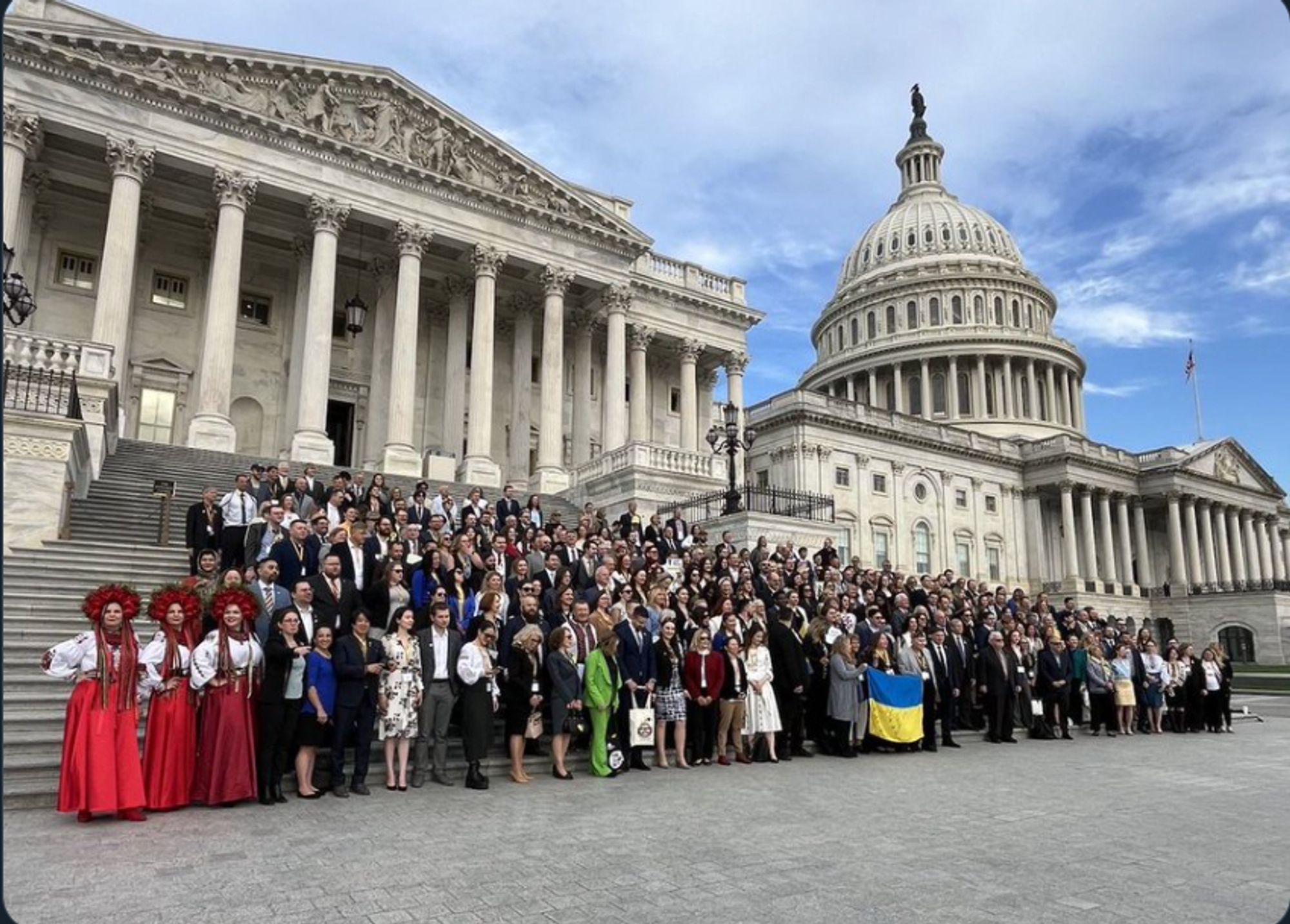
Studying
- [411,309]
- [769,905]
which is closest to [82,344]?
[411,309]

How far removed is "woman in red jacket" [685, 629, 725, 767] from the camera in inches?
478

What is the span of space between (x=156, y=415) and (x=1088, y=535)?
2396 inches

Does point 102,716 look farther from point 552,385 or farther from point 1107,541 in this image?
point 1107,541

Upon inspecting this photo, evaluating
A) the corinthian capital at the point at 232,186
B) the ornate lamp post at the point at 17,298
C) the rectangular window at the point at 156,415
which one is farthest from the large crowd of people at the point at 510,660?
the rectangular window at the point at 156,415

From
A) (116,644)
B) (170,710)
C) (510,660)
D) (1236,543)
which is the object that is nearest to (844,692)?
(510,660)

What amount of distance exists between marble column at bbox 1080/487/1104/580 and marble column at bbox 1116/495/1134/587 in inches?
122

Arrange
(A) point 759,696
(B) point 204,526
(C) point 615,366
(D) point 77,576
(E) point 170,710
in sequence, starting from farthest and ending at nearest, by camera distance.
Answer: (C) point 615,366 < (B) point 204,526 < (D) point 77,576 < (A) point 759,696 < (E) point 170,710

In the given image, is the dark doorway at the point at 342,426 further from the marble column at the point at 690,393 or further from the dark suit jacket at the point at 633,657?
the dark suit jacket at the point at 633,657

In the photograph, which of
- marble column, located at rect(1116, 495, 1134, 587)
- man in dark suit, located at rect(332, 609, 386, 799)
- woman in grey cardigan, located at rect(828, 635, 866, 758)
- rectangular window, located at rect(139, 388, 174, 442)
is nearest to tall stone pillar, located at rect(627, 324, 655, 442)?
rectangular window, located at rect(139, 388, 174, 442)

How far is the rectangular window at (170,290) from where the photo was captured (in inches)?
1266

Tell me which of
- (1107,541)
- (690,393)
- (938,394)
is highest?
(938,394)

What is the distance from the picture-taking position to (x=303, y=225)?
3300 centimetres

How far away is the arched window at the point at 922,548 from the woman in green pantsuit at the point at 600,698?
1888 inches

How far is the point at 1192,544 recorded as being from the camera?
229ft
